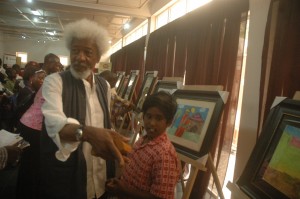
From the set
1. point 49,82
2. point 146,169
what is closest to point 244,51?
point 146,169

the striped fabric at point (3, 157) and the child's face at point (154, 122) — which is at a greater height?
the child's face at point (154, 122)

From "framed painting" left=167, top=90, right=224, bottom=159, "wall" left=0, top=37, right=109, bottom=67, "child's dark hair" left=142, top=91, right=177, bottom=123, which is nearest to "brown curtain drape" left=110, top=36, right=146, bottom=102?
"framed painting" left=167, top=90, right=224, bottom=159

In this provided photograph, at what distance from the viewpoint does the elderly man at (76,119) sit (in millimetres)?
1190

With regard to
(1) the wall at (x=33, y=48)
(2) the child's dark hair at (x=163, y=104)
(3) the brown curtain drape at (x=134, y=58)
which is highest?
(1) the wall at (x=33, y=48)

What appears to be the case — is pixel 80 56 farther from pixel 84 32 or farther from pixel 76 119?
pixel 76 119

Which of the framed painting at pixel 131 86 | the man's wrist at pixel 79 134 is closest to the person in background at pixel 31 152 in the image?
the man's wrist at pixel 79 134

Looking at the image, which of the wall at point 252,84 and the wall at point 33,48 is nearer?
the wall at point 252,84

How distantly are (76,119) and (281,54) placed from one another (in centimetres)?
147

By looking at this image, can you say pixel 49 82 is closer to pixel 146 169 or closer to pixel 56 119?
pixel 56 119

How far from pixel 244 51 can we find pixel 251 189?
151 cm

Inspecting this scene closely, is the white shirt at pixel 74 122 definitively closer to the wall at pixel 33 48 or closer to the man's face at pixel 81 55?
the man's face at pixel 81 55

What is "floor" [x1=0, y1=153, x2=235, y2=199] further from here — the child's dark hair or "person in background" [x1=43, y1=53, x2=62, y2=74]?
the child's dark hair

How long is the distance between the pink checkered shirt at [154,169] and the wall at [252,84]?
117 cm

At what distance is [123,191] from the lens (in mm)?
1452
